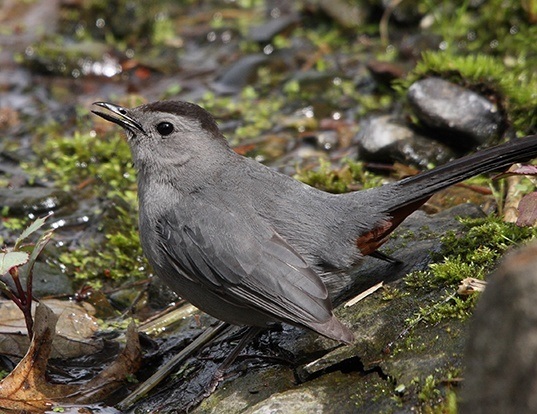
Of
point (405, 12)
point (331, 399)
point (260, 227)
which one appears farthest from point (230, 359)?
point (405, 12)

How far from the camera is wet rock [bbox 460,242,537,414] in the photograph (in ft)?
7.30

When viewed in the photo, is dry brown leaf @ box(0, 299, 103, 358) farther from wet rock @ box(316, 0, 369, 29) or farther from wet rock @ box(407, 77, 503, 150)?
wet rock @ box(316, 0, 369, 29)

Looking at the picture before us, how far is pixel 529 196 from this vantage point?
Result: 155 inches

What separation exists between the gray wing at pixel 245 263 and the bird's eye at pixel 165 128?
635mm

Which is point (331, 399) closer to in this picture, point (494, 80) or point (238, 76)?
point (494, 80)

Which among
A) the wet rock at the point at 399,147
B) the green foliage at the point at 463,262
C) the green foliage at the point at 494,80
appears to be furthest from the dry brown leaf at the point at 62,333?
the green foliage at the point at 494,80

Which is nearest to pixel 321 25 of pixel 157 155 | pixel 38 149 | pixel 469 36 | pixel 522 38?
pixel 469 36

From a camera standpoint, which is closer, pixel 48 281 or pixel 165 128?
pixel 165 128

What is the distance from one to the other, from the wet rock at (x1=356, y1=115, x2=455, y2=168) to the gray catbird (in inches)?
69.9

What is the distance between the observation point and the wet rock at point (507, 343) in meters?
2.22

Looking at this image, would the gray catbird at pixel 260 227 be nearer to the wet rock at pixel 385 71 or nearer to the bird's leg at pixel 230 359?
the bird's leg at pixel 230 359

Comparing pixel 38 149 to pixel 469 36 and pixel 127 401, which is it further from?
pixel 469 36

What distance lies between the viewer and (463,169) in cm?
398

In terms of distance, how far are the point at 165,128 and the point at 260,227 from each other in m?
1.04
